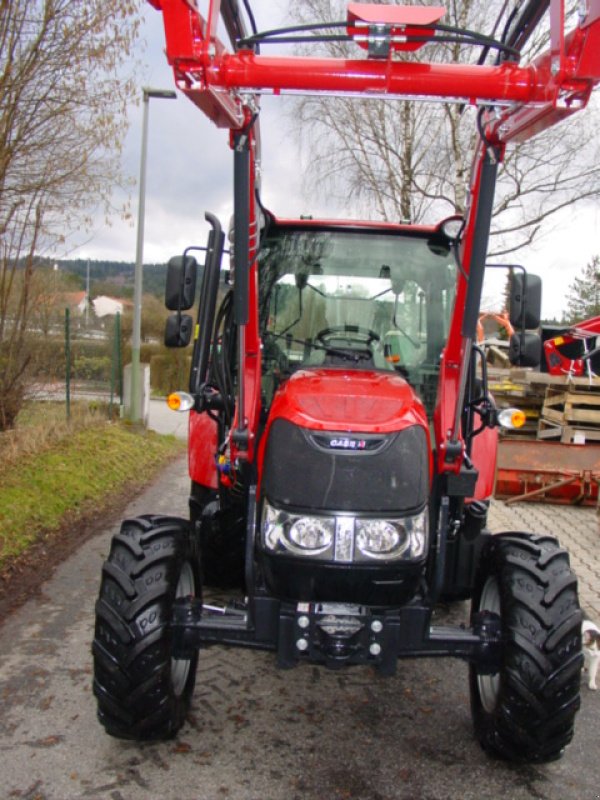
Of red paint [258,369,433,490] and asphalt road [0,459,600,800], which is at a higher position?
red paint [258,369,433,490]

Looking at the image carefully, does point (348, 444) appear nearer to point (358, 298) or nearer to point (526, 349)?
point (526, 349)

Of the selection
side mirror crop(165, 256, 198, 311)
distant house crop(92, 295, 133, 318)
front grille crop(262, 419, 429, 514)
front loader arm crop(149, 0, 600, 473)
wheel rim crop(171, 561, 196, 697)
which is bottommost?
wheel rim crop(171, 561, 196, 697)

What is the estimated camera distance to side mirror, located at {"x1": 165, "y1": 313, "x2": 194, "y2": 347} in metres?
3.47

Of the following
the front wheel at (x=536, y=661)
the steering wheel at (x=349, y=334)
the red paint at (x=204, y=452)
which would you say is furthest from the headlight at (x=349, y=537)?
the red paint at (x=204, y=452)

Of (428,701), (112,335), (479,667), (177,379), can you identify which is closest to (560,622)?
(479,667)

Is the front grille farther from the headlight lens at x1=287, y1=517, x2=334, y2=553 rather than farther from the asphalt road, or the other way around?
the asphalt road

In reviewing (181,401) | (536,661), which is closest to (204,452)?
(181,401)

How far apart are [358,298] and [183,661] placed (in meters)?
1.92

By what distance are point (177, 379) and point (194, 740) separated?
62.4 feet

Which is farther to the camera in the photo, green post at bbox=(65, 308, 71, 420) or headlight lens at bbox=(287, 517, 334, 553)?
green post at bbox=(65, 308, 71, 420)

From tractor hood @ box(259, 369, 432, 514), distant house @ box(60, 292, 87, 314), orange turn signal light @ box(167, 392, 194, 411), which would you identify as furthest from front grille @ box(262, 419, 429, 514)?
distant house @ box(60, 292, 87, 314)

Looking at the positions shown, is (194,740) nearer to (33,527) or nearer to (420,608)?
(420,608)

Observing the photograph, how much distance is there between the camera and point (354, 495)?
2684 millimetres

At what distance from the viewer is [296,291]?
3.99 m
